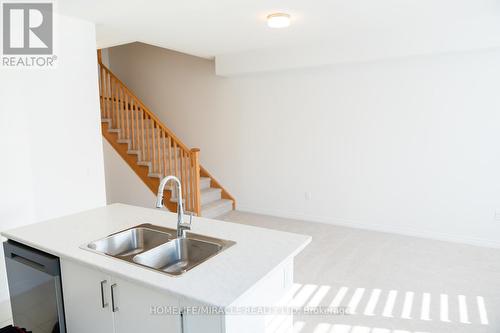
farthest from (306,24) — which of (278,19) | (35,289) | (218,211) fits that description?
(35,289)

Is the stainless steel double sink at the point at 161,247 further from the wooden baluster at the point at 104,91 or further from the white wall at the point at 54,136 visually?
the wooden baluster at the point at 104,91

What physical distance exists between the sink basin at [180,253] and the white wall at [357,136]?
330cm

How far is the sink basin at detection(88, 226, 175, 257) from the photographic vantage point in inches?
75.4

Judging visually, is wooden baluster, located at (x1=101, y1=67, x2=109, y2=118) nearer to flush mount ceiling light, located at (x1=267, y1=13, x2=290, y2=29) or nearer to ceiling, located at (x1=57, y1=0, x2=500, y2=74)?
ceiling, located at (x1=57, y1=0, x2=500, y2=74)

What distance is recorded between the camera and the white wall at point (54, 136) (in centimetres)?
275

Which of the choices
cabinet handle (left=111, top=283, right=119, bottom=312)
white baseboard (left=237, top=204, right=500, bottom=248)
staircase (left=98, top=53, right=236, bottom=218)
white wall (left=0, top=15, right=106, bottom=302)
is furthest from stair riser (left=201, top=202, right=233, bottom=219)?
cabinet handle (left=111, top=283, right=119, bottom=312)

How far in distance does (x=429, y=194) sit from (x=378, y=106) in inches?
49.4

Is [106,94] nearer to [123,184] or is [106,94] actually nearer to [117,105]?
[117,105]

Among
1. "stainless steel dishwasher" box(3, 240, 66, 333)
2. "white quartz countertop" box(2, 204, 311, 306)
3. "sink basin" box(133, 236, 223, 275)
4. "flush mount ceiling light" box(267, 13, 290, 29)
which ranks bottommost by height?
"stainless steel dishwasher" box(3, 240, 66, 333)

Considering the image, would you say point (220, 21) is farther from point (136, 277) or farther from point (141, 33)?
point (136, 277)

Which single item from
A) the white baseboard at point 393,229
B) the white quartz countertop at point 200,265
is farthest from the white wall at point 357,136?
the white quartz countertop at point 200,265

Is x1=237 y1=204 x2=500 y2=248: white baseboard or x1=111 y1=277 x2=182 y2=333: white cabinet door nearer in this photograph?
x1=111 y1=277 x2=182 y2=333: white cabinet door

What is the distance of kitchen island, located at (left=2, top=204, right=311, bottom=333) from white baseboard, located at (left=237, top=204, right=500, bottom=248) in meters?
3.04

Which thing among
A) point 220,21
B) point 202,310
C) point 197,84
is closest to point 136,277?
point 202,310
